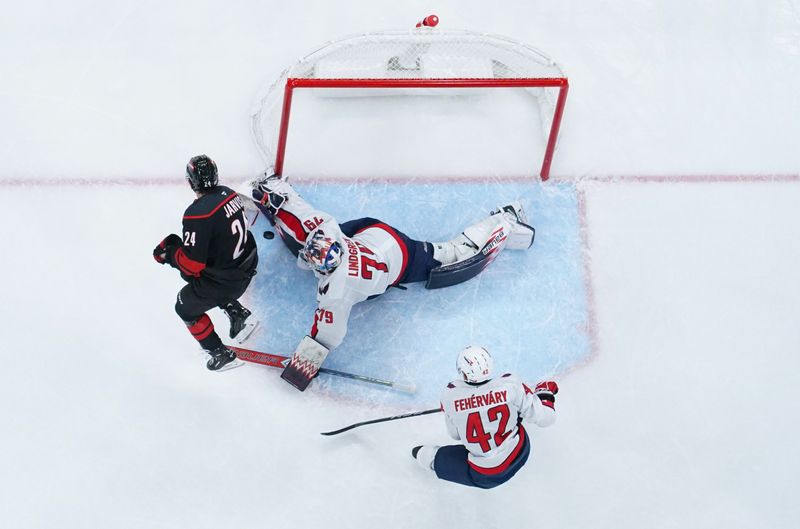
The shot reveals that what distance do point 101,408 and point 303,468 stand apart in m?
1.05

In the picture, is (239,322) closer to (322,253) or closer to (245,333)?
(245,333)

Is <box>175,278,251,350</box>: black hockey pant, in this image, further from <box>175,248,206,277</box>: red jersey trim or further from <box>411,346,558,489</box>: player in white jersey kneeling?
<box>411,346,558,489</box>: player in white jersey kneeling

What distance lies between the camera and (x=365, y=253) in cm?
511

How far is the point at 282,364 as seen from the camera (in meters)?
5.33

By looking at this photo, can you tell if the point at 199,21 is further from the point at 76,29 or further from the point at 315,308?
the point at 315,308

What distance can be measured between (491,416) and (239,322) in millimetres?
1484

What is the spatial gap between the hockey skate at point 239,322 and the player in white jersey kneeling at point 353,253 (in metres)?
0.33

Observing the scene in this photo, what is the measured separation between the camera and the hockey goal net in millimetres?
5566

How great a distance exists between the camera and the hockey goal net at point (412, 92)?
18.3 feet

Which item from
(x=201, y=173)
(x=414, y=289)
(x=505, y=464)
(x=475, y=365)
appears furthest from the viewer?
(x=414, y=289)

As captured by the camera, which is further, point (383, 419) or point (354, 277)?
Result: point (383, 419)

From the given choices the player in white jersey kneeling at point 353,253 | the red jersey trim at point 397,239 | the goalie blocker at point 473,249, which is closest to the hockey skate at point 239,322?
the player in white jersey kneeling at point 353,253

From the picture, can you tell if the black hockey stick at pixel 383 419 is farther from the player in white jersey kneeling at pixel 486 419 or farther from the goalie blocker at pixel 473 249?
the goalie blocker at pixel 473 249

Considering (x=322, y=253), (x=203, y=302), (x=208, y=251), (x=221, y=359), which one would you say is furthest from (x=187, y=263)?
(x=221, y=359)
